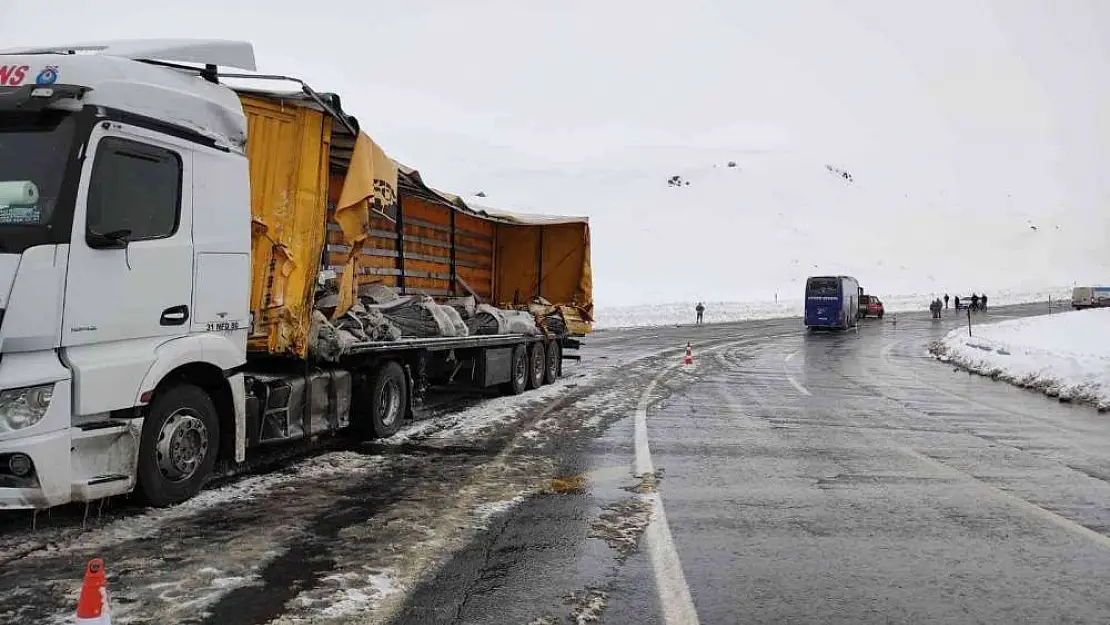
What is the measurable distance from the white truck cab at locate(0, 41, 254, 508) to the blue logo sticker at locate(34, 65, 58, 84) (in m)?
0.01

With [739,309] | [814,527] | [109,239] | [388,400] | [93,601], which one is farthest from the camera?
[739,309]

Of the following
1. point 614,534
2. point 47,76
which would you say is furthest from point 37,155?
point 614,534

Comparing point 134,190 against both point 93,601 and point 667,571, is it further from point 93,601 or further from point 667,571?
point 667,571

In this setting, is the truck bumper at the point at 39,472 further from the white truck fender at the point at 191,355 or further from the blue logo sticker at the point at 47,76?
the blue logo sticker at the point at 47,76

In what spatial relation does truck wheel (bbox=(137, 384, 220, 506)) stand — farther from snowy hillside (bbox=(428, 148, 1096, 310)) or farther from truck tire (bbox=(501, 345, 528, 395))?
snowy hillside (bbox=(428, 148, 1096, 310))

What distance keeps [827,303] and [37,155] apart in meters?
42.0

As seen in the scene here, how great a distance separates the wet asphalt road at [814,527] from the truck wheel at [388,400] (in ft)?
6.52

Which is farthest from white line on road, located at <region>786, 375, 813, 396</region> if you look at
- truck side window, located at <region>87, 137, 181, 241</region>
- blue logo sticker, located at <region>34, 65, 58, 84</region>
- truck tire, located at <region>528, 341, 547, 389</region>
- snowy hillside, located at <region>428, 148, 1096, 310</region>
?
snowy hillside, located at <region>428, 148, 1096, 310</region>

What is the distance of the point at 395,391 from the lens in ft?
32.7

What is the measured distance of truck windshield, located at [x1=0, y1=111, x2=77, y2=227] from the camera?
5332mm

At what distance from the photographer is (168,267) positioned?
6.17 meters

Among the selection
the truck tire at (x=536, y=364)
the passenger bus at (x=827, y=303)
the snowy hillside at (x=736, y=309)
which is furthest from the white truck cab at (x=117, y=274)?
the passenger bus at (x=827, y=303)

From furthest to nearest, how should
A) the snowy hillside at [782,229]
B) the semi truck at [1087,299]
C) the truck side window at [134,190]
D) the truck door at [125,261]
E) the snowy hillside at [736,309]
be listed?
the snowy hillside at [782,229] → the semi truck at [1087,299] → the snowy hillside at [736,309] → the truck side window at [134,190] → the truck door at [125,261]

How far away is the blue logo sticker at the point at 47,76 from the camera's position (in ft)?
18.2
